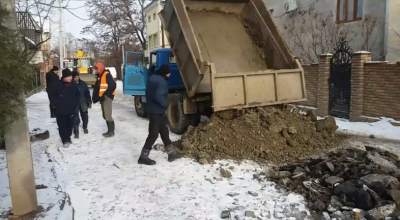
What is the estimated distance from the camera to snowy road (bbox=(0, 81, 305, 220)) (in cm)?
430

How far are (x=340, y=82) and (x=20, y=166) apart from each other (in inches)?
339

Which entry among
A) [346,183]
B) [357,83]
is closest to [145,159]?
[346,183]

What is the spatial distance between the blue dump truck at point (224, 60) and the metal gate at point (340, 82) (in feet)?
9.44

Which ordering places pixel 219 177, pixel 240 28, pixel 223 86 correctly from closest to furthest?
pixel 219 177
pixel 223 86
pixel 240 28

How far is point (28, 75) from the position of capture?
11.6ft

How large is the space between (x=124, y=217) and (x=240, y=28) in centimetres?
588

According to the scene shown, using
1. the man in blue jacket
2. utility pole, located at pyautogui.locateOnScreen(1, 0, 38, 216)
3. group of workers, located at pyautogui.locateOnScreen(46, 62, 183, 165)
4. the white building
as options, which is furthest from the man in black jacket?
the white building

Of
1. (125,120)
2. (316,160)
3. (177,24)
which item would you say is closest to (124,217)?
(316,160)

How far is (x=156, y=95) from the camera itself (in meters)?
5.83

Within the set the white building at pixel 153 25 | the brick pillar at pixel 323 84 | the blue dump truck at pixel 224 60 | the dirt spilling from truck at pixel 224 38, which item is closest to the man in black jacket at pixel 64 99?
the blue dump truck at pixel 224 60

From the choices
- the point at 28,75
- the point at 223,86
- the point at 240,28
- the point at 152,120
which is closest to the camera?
the point at 28,75

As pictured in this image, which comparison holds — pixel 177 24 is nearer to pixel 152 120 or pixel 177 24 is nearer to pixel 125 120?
pixel 152 120

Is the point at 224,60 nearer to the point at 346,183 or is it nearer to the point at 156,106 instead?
the point at 156,106

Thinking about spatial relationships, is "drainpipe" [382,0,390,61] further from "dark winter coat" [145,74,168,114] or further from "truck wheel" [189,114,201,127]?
"dark winter coat" [145,74,168,114]
